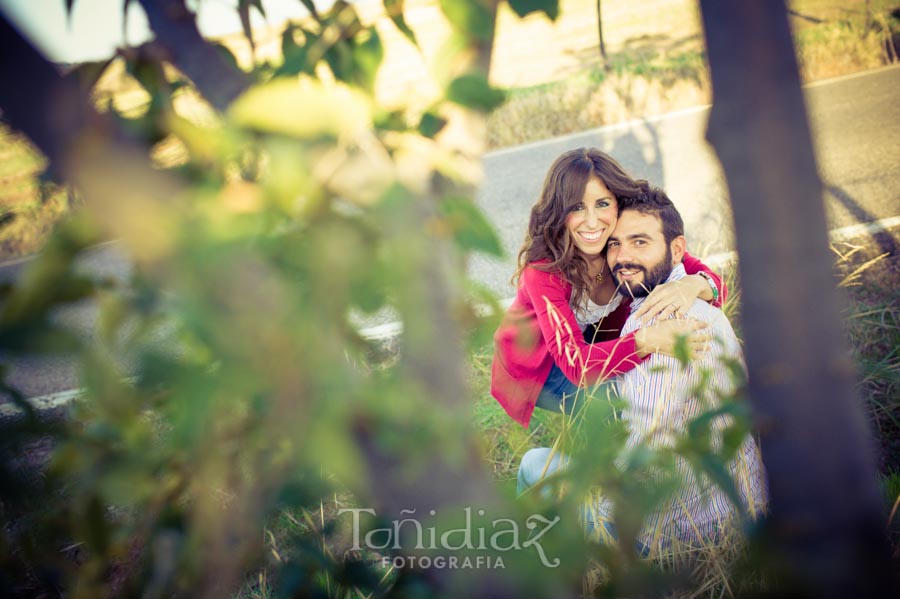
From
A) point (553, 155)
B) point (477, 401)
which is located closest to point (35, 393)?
point (477, 401)

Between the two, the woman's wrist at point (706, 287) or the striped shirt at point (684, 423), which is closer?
the striped shirt at point (684, 423)

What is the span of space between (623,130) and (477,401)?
506cm

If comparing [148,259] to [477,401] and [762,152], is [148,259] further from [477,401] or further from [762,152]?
[477,401]

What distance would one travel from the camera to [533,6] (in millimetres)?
515

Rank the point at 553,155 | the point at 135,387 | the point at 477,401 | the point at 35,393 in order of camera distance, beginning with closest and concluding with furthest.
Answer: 1. the point at 135,387
2. the point at 477,401
3. the point at 35,393
4. the point at 553,155

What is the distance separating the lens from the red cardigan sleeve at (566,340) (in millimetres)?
2064

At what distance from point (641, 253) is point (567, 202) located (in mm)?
381

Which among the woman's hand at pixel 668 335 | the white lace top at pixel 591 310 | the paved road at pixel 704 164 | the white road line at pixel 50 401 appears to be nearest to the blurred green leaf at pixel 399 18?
the woman's hand at pixel 668 335

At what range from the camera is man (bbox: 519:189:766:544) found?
1645 mm

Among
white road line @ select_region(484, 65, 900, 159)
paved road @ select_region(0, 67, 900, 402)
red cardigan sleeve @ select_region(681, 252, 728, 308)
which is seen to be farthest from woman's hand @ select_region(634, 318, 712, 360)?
white road line @ select_region(484, 65, 900, 159)

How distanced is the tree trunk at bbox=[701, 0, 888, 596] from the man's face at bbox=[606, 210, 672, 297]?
175 centimetres

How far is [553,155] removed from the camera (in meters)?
6.55

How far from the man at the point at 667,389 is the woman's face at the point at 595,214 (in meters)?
0.04

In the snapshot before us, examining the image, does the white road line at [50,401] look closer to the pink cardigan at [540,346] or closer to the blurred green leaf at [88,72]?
the pink cardigan at [540,346]
